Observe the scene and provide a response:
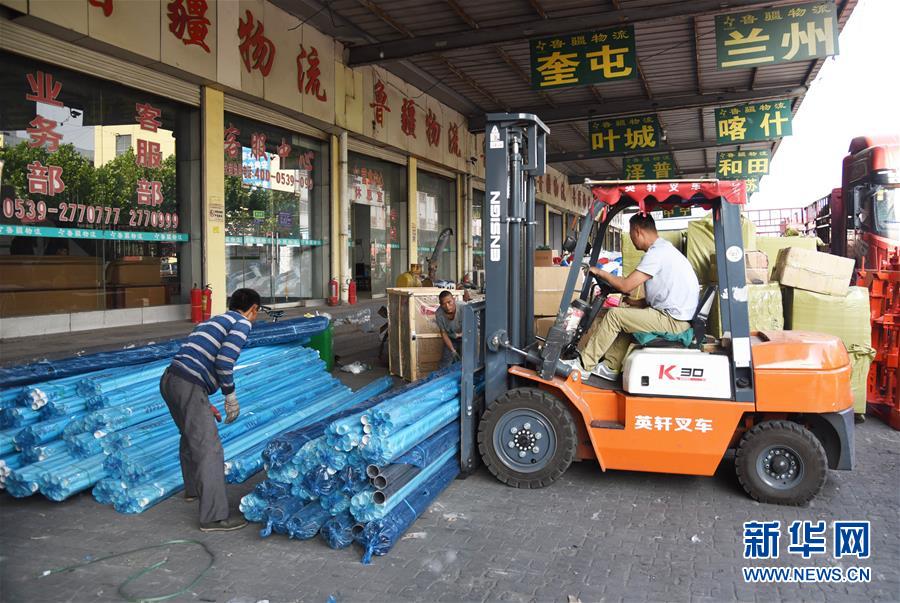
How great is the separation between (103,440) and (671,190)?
4.80m

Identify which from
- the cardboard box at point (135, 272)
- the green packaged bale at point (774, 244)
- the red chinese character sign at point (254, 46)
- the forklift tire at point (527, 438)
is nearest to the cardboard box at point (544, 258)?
the green packaged bale at point (774, 244)

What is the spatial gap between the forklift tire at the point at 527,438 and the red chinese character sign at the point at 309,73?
36.6 feet

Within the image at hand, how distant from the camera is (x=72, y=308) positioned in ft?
34.9

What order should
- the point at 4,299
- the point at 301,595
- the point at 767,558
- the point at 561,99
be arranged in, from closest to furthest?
the point at 301,595 → the point at 767,558 → the point at 4,299 → the point at 561,99

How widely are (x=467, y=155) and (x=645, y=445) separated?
795 inches

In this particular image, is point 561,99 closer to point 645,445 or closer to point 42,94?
point 42,94

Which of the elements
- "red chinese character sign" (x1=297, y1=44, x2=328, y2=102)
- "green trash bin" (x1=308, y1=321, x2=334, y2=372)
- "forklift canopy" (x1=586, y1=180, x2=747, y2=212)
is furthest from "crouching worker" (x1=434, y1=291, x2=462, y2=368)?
"red chinese character sign" (x1=297, y1=44, x2=328, y2=102)

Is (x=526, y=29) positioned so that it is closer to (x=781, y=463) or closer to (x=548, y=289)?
(x=548, y=289)

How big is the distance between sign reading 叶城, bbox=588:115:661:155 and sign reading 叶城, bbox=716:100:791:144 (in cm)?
220

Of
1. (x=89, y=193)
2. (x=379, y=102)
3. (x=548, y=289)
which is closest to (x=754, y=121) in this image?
(x=379, y=102)

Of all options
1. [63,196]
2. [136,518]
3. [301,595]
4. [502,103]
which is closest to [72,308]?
[63,196]

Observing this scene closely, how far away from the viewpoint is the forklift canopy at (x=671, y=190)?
4.96 m

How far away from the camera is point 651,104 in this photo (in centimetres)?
2041

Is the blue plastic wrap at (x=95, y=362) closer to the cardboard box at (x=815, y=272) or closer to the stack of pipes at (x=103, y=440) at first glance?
the stack of pipes at (x=103, y=440)
